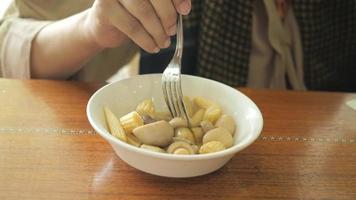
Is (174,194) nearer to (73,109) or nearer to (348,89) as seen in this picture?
(73,109)

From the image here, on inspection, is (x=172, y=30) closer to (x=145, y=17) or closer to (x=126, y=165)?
(x=145, y=17)

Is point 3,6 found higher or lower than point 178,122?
lower

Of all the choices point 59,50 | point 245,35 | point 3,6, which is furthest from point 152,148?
point 3,6

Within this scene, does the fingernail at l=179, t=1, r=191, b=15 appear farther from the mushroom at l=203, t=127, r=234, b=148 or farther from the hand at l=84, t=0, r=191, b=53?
the mushroom at l=203, t=127, r=234, b=148

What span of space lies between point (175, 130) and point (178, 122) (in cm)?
2

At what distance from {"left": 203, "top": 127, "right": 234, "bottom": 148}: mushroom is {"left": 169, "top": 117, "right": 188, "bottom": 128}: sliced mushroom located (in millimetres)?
37

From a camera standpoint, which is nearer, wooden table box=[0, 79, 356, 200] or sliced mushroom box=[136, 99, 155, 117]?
wooden table box=[0, 79, 356, 200]

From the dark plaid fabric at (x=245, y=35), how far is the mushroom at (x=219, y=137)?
19.2 inches

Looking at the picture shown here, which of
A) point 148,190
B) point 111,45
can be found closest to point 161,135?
point 148,190

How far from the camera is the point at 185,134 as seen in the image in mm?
514

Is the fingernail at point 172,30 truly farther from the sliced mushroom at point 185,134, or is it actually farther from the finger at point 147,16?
the sliced mushroom at point 185,134

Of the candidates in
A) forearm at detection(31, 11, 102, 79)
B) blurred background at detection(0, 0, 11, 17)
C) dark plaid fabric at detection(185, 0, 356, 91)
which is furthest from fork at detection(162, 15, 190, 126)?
blurred background at detection(0, 0, 11, 17)

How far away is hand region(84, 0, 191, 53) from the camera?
1.85 feet

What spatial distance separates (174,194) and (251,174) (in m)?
0.10
